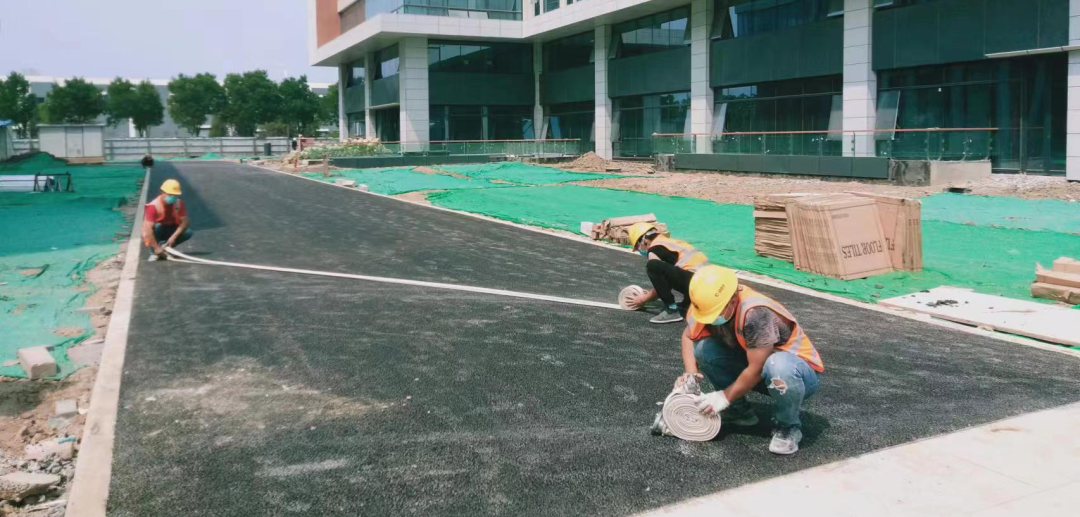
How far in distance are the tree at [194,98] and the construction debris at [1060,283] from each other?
95667mm

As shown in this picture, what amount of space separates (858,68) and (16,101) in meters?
89.7

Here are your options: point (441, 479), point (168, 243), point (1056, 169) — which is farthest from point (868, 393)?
point (1056, 169)

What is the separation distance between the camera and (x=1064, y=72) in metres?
24.5

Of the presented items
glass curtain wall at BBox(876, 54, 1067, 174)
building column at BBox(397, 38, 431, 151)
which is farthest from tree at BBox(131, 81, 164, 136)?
glass curtain wall at BBox(876, 54, 1067, 174)

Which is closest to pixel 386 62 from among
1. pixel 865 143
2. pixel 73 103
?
pixel 865 143

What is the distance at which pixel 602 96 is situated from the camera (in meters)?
47.7

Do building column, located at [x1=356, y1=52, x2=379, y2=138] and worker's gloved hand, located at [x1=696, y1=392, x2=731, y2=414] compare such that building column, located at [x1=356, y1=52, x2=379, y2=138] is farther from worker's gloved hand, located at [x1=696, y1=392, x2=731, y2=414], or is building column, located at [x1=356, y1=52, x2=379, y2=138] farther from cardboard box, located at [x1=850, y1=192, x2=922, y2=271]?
worker's gloved hand, located at [x1=696, y1=392, x2=731, y2=414]

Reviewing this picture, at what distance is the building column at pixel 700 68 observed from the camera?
38.7m

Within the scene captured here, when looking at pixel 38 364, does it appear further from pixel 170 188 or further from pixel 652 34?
pixel 652 34

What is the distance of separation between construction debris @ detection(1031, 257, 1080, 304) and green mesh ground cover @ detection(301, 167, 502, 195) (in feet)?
64.7

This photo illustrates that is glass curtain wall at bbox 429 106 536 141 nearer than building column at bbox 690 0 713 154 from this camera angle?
No

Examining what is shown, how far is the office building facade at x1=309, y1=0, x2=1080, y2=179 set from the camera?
83.6ft

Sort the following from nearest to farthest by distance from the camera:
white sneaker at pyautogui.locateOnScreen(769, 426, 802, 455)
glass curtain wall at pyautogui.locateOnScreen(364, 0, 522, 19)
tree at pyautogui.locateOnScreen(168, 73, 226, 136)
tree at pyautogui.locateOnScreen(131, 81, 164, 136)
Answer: white sneaker at pyautogui.locateOnScreen(769, 426, 802, 455), glass curtain wall at pyautogui.locateOnScreen(364, 0, 522, 19), tree at pyautogui.locateOnScreen(168, 73, 226, 136), tree at pyautogui.locateOnScreen(131, 81, 164, 136)

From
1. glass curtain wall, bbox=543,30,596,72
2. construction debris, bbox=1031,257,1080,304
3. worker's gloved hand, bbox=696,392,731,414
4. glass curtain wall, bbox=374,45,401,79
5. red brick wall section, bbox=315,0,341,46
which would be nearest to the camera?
worker's gloved hand, bbox=696,392,731,414
